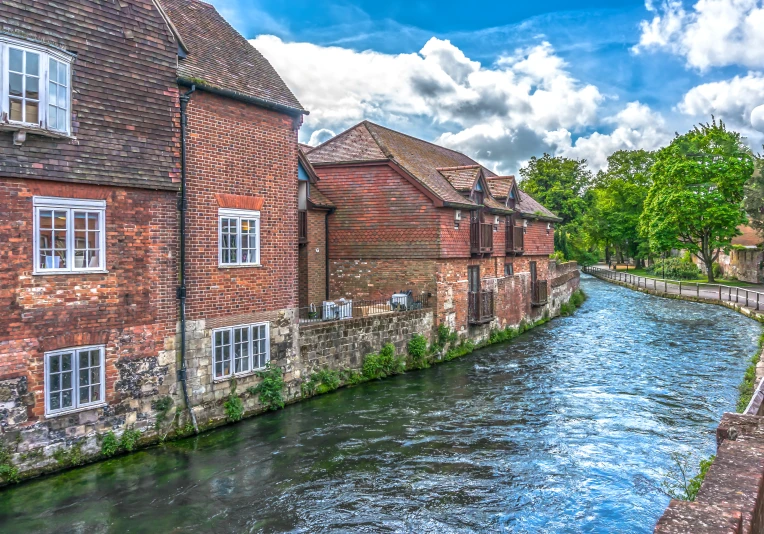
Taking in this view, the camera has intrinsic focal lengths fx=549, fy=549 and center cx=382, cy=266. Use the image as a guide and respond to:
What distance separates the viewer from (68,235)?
1008 centimetres

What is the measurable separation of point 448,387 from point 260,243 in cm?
731

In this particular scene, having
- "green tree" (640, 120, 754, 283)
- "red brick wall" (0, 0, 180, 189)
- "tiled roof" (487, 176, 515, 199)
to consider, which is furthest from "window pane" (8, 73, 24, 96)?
"green tree" (640, 120, 754, 283)

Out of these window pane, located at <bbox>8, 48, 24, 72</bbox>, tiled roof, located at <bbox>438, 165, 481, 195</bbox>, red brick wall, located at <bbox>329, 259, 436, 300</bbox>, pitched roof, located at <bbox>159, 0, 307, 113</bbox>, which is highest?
pitched roof, located at <bbox>159, 0, 307, 113</bbox>

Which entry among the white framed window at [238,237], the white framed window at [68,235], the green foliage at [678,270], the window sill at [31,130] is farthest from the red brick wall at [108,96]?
the green foliage at [678,270]

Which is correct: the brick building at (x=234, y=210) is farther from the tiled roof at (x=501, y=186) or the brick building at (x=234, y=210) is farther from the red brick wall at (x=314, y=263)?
the tiled roof at (x=501, y=186)

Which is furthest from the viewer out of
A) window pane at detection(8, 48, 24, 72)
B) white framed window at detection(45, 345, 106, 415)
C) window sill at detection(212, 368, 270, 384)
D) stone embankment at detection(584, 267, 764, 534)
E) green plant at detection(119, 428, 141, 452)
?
window sill at detection(212, 368, 270, 384)

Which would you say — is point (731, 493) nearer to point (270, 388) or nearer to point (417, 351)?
point (270, 388)

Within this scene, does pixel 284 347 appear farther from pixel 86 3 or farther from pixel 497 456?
pixel 86 3

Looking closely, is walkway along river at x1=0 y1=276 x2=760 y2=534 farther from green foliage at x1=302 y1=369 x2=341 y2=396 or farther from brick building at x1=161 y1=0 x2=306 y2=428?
brick building at x1=161 y1=0 x2=306 y2=428

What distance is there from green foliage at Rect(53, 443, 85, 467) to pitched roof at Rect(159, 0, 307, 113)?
301 inches

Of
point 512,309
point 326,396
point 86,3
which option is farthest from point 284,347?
point 512,309

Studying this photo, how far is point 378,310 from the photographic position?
1989 centimetres

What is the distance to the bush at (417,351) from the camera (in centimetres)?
1923

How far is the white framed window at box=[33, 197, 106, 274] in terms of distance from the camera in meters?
9.74
